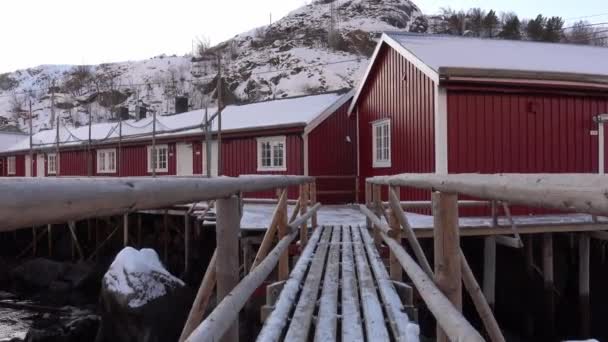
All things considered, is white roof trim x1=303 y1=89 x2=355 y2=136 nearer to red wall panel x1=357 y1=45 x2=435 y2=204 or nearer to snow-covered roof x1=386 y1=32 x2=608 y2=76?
red wall panel x1=357 y1=45 x2=435 y2=204

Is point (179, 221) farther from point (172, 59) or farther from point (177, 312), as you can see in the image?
point (172, 59)

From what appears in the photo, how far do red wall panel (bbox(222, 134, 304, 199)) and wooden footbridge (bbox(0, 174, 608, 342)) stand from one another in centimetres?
964

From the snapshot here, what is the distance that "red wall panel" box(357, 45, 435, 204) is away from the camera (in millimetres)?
9789

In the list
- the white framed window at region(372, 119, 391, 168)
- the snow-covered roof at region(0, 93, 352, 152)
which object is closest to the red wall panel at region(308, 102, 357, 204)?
the snow-covered roof at region(0, 93, 352, 152)

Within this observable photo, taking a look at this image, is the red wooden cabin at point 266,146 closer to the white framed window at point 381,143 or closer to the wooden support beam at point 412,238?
the white framed window at point 381,143

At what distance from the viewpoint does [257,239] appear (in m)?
7.07

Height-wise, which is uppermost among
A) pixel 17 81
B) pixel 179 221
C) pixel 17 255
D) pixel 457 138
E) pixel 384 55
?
pixel 17 81

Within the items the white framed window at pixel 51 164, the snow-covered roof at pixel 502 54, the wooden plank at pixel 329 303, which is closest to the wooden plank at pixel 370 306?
the wooden plank at pixel 329 303

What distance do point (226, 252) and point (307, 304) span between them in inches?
63.8

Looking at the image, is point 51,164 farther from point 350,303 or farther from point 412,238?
point 412,238

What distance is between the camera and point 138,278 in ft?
25.8

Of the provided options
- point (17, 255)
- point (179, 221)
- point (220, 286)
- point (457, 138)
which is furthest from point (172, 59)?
point (220, 286)

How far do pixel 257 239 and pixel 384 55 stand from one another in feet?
23.4

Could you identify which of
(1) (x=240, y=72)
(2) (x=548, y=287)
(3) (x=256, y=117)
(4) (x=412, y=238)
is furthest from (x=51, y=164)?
(1) (x=240, y=72)
